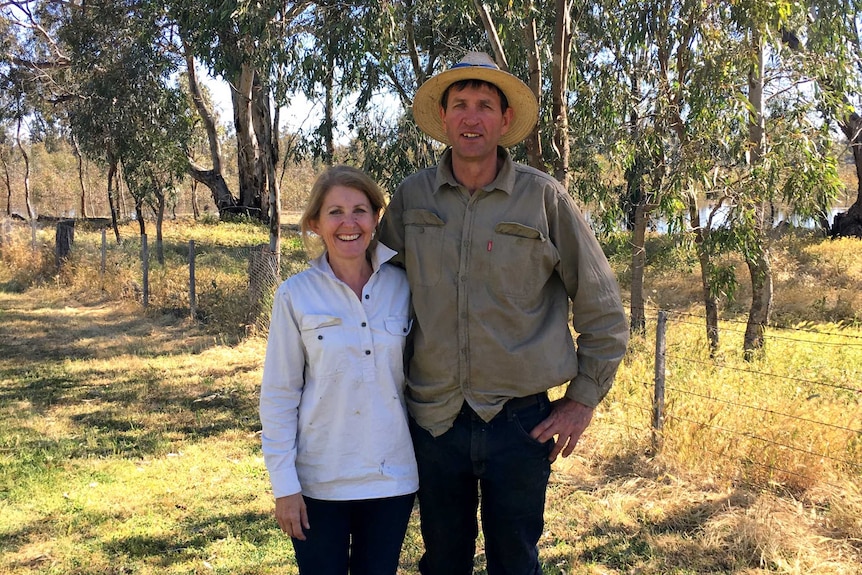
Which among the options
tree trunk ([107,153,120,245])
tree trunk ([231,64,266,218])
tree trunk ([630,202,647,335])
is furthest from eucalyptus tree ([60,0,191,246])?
tree trunk ([630,202,647,335])

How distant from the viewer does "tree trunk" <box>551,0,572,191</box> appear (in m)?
5.64

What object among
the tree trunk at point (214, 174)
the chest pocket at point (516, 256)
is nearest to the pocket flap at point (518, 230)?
the chest pocket at point (516, 256)

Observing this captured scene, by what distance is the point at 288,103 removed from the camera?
27.7 feet

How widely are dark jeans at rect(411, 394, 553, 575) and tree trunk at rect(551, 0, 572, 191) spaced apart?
→ 12.2 ft

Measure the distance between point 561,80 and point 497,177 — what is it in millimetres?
3800

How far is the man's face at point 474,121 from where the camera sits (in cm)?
233

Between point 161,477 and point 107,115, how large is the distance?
8.53 meters

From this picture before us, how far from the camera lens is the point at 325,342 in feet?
7.12

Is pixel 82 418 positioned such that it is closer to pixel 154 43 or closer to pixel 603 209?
pixel 603 209

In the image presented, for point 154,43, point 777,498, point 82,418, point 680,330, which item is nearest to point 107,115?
point 154,43

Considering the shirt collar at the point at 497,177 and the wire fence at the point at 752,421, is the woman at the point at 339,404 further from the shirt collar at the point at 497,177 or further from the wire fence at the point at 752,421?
the wire fence at the point at 752,421

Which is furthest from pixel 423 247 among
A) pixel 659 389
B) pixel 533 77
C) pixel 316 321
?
pixel 533 77

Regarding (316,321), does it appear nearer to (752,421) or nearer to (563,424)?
(563,424)

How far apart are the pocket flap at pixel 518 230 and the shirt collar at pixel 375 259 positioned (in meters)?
0.35
